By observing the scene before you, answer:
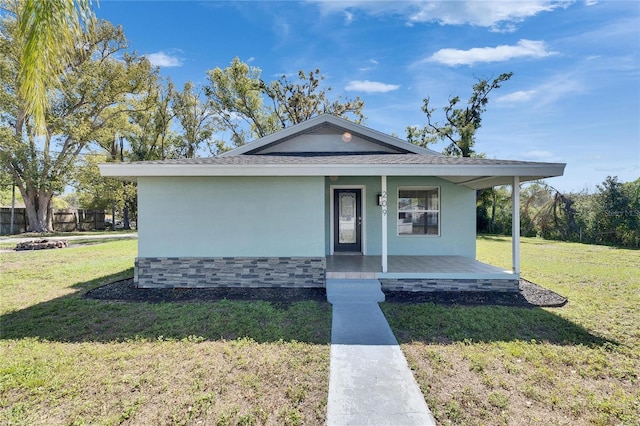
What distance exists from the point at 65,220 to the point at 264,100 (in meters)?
19.4

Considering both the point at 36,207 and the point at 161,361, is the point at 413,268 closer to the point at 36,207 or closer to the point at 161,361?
the point at 161,361

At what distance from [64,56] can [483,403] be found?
25.2ft

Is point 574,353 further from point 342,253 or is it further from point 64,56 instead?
point 64,56

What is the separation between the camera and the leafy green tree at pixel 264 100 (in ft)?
86.0

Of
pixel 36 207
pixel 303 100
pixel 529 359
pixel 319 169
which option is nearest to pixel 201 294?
pixel 319 169

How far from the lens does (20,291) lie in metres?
6.91

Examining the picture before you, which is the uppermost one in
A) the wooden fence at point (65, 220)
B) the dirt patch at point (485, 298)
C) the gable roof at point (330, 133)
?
the gable roof at point (330, 133)

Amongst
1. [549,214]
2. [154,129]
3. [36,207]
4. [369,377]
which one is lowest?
[369,377]

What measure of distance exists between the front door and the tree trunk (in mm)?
23114

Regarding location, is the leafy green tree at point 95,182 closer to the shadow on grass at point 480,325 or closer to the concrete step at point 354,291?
the concrete step at point 354,291

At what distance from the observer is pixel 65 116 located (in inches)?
862

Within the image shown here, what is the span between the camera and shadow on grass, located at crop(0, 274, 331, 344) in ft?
15.0

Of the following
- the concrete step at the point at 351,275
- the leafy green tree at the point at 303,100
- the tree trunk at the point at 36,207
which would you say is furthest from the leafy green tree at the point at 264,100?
the concrete step at the point at 351,275

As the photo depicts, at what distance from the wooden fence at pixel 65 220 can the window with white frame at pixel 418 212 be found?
26.9m
